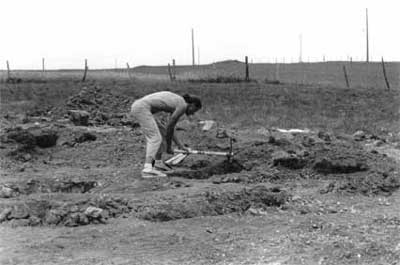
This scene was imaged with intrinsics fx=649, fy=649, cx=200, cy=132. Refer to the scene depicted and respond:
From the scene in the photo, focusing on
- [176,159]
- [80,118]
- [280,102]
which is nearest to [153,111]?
[176,159]

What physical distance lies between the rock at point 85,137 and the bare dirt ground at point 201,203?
18mm

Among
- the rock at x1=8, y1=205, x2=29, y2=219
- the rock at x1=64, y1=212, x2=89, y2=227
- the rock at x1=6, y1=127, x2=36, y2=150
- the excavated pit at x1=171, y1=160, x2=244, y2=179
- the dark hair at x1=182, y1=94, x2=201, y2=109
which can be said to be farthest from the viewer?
the rock at x1=6, y1=127, x2=36, y2=150

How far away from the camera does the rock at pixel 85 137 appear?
1160 cm

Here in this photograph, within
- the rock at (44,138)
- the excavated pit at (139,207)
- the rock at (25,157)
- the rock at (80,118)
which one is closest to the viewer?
the excavated pit at (139,207)

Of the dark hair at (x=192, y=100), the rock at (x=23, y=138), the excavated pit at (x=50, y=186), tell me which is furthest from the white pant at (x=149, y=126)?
the rock at (x=23, y=138)

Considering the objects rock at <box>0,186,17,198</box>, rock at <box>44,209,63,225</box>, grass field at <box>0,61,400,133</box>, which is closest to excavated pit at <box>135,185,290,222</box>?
rock at <box>44,209,63,225</box>

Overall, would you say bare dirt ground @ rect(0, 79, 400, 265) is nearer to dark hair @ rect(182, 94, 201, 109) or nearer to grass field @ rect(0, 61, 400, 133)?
dark hair @ rect(182, 94, 201, 109)

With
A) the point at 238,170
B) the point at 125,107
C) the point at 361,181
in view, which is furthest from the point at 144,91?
the point at 361,181

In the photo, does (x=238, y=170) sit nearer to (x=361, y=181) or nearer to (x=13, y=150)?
(x=361, y=181)

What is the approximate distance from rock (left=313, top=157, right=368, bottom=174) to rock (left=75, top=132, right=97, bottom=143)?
4.56 meters

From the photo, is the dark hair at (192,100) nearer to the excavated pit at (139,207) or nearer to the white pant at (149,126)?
the white pant at (149,126)

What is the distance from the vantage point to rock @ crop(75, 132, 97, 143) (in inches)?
457

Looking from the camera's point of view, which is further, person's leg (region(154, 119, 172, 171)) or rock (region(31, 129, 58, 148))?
rock (region(31, 129, 58, 148))

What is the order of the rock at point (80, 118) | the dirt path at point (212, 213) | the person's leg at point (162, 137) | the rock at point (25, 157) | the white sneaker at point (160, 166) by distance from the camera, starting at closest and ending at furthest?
the dirt path at point (212, 213) < the white sneaker at point (160, 166) < the person's leg at point (162, 137) < the rock at point (25, 157) < the rock at point (80, 118)
